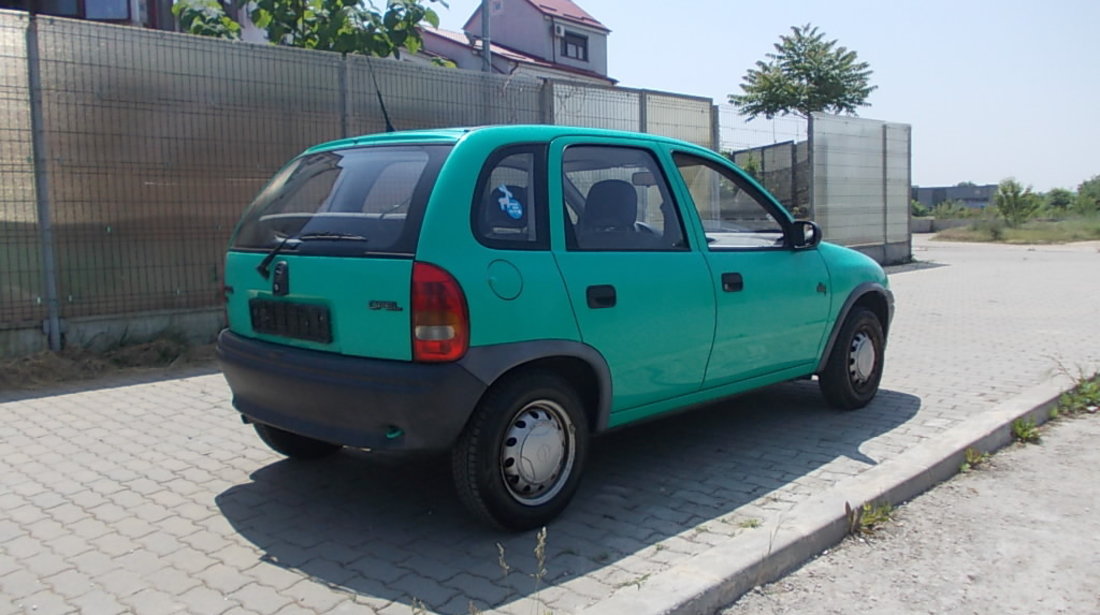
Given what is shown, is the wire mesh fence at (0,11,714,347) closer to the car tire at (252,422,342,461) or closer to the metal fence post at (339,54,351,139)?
the metal fence post at (339,54,351,139)

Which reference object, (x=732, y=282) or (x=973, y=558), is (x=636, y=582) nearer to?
(x=973, y=558)

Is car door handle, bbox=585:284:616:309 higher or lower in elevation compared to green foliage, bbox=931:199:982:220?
lower

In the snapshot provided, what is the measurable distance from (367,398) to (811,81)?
3775cm

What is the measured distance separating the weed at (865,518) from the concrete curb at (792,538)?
1.1 inches

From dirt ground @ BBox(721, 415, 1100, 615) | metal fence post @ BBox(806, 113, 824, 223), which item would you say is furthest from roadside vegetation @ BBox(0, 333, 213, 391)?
metal fence post @ BBox(806, 113, 824, 223)

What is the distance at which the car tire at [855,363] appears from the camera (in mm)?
5711

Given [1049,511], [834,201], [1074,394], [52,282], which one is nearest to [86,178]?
[52,282]

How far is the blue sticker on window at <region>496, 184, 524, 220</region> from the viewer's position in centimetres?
382

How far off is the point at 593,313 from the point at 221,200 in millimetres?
5679

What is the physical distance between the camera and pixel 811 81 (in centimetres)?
3784

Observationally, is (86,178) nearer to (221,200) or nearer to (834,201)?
(221,200)

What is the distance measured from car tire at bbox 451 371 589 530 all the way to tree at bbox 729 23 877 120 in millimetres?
34794

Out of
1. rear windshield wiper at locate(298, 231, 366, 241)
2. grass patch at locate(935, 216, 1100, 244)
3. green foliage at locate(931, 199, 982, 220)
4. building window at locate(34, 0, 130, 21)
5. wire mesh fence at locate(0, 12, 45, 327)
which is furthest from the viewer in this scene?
green foliage at locate(931, 199, 982, 220)

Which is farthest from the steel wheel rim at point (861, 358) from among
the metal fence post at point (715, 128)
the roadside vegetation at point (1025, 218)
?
the roadside vegetation at point (1025, 218)
